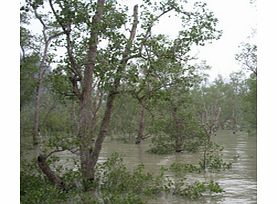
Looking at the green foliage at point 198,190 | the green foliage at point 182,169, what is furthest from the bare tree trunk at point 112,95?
the green foliage at point 182,169

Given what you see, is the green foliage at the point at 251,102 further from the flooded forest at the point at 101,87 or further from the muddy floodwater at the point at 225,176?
the flooded forest at the point at 101,87

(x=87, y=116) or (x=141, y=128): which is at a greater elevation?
(x=87, y=116)

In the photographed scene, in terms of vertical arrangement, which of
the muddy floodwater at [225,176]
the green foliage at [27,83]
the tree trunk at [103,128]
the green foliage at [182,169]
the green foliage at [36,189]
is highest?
the green foliage at [27,83]

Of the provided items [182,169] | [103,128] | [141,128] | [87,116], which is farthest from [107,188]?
[141,128]

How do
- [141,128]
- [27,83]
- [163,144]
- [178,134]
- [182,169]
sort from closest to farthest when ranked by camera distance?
1. [27,83]
2. [182,169]
3. [178,134]
4. [163,144]
5. [141,128]

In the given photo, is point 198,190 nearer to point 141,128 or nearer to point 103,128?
point 103,128

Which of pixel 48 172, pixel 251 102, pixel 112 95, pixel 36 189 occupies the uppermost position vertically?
pixel 251 102

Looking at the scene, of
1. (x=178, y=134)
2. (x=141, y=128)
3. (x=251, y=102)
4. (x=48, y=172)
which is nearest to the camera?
(x=48, y=172)

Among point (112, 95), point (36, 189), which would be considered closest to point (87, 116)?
point (112, 95)

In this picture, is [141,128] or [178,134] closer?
[178,134]

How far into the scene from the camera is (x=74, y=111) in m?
5.30

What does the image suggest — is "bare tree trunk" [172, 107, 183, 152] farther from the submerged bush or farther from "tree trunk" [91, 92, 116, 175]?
"tree trunk" [91, 92, 116, 175]
